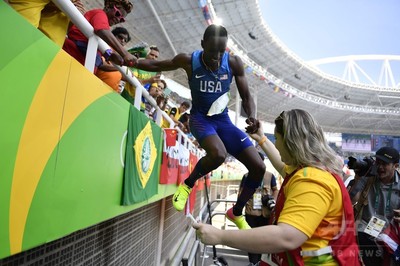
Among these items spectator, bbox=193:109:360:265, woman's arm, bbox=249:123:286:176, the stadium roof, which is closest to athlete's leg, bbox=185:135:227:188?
woman's arm, bbox=249:123:286:176

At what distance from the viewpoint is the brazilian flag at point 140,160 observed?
7.11 feet

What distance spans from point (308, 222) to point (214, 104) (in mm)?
1289

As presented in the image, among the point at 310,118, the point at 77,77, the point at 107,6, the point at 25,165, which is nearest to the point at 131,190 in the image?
the point at 77,77

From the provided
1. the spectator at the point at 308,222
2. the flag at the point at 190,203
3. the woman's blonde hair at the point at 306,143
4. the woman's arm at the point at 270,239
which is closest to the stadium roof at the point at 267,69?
the flag at the point at 190,203

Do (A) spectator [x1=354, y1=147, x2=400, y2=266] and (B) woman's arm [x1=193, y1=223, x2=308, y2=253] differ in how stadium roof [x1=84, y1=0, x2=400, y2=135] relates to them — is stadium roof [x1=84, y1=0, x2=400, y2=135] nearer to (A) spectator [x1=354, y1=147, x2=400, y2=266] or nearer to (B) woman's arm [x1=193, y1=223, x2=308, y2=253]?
(A) spectator [x1=354, y1=147, x2=400, y2=266]

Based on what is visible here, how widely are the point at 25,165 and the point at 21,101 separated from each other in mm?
231

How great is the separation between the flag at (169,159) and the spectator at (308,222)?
1.97 m

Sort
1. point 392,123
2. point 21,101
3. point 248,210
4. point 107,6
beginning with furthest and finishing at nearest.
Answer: point 392,123 → point 248,210 → point 107,6 → point 21,101

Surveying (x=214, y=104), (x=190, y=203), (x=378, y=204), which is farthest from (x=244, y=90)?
(x=190, y=203)

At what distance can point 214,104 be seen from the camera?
2340 millimetres

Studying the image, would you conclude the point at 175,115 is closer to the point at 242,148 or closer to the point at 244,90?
the point at 244,90

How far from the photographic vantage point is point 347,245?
1382 millimetres

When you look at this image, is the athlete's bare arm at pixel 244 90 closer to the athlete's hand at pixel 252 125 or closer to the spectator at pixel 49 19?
the athlete's hand at pixel 252 125

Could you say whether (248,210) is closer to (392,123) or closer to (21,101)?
(21,101)
